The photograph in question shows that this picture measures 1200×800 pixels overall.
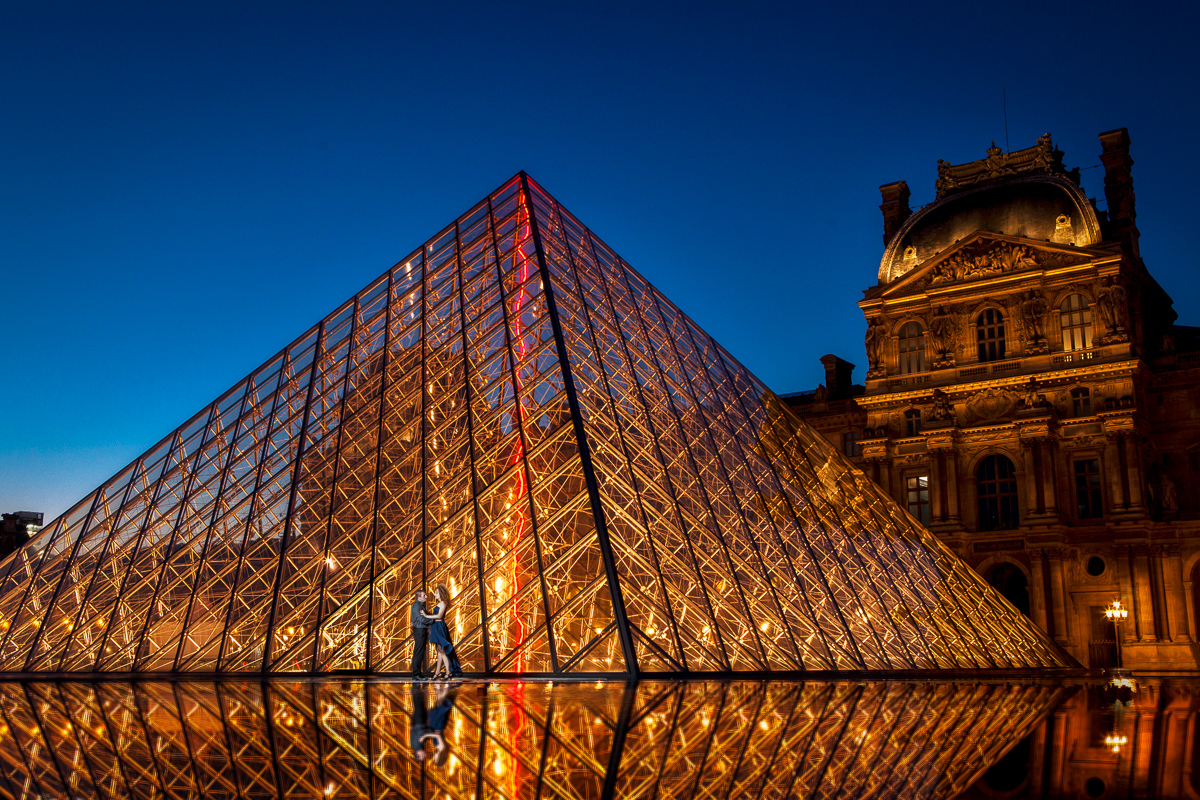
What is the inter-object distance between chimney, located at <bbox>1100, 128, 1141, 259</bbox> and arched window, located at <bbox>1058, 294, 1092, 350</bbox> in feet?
10.5

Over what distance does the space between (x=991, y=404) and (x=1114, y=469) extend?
4.63 meters

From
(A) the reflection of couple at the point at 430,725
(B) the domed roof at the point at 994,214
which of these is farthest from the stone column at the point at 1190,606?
(A) the reflection of couple at the point at 430,725

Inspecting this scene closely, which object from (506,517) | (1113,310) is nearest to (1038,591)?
(1113,310)

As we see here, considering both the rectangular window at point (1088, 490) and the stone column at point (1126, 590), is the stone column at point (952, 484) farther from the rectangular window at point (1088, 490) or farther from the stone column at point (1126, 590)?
the stone column at point (1126, 590)

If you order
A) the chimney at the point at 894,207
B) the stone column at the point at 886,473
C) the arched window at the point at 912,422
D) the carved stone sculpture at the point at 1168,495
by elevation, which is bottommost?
the carved stone sculpture at the point at 1168,495

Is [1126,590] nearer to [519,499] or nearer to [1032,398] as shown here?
[1032,398]

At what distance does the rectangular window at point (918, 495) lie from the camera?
39.5 meters

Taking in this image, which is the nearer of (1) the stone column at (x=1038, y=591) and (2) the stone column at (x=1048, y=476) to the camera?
(1) the stone column at (x=1038, y=591)

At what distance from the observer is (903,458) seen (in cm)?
4000

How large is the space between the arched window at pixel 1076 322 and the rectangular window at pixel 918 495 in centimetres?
666

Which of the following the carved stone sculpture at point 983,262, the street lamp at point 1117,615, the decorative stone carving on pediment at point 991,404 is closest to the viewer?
the street lamp at point 1117,615

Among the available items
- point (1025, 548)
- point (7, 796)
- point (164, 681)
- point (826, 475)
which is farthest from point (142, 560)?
point (1025, 548)

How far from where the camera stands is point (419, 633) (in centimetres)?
1305

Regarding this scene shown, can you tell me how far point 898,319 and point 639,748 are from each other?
37.0 meters
